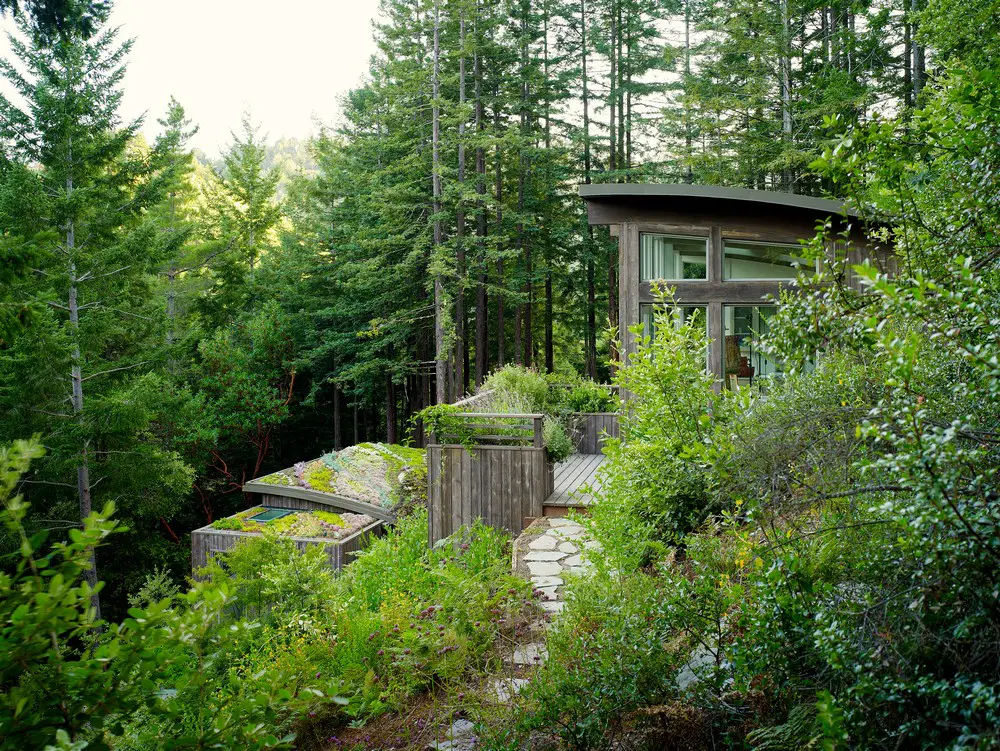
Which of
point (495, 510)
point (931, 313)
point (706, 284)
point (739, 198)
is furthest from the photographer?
point (706, 284)

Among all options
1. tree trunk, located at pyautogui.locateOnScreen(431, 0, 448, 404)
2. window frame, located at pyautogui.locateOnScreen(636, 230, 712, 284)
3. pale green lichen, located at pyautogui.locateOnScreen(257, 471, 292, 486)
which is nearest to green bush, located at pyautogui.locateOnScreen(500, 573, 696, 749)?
window frame, located at pyautogui.locateOnScreen(636, 230, 712, 284)

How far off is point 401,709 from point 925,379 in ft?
11.0

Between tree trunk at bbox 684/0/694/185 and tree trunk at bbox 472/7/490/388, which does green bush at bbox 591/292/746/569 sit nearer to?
tree trunk at bbox 472/7/490/388

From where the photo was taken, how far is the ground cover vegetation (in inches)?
75.8

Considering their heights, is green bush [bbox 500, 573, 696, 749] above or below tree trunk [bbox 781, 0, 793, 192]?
below

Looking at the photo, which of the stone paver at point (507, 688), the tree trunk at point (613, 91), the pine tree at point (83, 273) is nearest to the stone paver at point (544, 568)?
the stone paver at point (507, 688)

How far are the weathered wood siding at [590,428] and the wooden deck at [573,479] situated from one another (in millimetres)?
260

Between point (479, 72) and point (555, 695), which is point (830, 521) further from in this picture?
point (479, 72)

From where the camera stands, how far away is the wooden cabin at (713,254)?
10328 millimetres

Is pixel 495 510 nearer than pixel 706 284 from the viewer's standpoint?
Yes

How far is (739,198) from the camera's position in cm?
975

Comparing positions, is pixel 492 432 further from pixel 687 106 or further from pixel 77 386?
pixel 687 106

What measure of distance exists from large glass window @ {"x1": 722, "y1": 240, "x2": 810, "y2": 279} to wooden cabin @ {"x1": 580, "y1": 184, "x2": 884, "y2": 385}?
0.01m

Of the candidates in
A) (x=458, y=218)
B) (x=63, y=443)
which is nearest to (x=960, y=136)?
(x=63, y=443)
